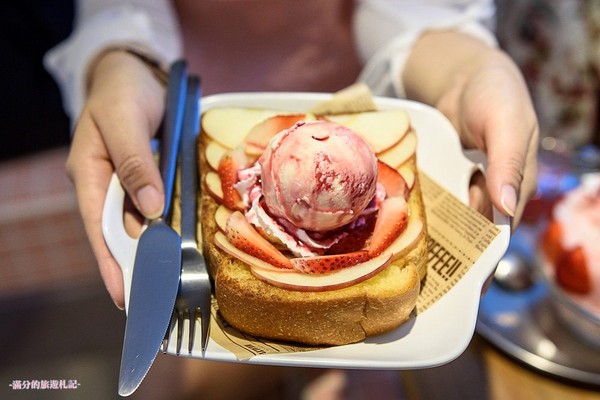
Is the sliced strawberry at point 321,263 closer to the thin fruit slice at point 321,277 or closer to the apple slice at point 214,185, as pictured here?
the thin fruit slice at point 321,277

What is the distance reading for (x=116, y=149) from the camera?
3.25ft

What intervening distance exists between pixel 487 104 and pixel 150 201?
62 centimetres

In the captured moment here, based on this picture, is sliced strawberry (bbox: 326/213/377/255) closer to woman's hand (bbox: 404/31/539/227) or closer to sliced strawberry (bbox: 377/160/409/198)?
sliced strawberry (bbox: 377/160/409/198)

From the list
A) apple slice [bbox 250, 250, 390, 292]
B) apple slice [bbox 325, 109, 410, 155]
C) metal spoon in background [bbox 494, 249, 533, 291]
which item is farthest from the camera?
metal spoon in background [bbox 494, 249, 533, 291]

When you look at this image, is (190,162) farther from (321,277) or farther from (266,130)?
(321,277)

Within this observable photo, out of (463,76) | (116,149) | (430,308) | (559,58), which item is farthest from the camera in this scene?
(559,58)

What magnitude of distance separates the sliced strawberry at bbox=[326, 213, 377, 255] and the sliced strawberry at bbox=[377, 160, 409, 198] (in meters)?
0.08

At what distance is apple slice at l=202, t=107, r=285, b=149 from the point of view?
1051 millimetres

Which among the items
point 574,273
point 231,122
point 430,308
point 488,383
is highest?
point 231,122

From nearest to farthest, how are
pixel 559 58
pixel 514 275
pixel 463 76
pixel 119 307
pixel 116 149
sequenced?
pixel 119 307 → pixel 116 149 → pixel 463 76 → pixel 514 275 → pixel 559 58

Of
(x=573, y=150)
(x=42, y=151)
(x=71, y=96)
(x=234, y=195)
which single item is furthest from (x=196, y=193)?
(x=573, y=150)

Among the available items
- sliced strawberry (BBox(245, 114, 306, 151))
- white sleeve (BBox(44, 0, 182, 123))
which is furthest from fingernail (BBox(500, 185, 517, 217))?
white sleeve (BBox(44, 0, 182, 123))

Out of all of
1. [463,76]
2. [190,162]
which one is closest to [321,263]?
[190,162]

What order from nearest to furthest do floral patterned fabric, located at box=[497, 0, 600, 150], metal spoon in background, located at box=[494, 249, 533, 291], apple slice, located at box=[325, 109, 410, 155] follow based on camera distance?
apple slice, located at box=[325, 109, 410, 155]
metal spoon in background, located at box=[494, 249, 533, 291]
floral patterned fabric, located at box=[497, 0, 600, 150]
